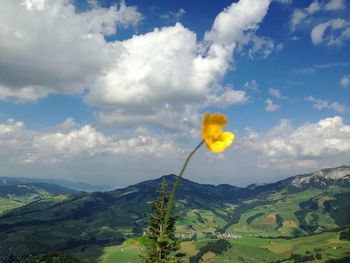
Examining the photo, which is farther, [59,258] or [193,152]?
[59,258]

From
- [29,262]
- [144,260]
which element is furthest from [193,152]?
[29,262]

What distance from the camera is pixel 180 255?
71.8 meters

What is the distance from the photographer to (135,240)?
518 centimetres

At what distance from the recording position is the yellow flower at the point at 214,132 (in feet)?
13.0

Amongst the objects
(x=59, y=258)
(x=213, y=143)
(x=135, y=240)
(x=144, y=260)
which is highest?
(x=213, y=143)

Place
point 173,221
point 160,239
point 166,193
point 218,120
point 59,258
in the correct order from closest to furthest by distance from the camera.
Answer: point 218,120 < point 160,239 < point 173,221 < point 166,193 < point 59,258

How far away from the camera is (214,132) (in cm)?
404

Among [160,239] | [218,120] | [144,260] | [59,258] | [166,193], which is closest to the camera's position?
[218,120]

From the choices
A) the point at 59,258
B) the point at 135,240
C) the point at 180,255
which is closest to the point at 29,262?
the point at 59,258

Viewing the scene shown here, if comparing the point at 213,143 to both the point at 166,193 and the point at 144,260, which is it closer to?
the point at 144,260

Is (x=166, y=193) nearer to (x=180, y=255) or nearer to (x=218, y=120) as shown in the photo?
(x=180, y=255)

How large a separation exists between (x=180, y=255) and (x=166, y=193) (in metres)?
11.2

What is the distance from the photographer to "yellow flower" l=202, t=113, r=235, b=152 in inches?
156

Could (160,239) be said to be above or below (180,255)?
above
